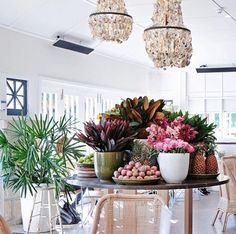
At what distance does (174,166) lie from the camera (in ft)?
8.45

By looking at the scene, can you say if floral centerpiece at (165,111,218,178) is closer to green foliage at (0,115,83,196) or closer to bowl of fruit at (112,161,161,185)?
bowl of fruit at (112,161,161,185)

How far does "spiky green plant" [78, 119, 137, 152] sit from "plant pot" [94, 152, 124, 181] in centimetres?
3

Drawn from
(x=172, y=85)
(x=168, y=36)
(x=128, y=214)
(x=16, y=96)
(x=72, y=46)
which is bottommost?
(x=128, y=214)

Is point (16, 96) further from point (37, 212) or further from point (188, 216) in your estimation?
point (188, 216)

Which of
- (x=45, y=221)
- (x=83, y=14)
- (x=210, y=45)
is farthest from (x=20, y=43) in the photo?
(x=210, y=45)

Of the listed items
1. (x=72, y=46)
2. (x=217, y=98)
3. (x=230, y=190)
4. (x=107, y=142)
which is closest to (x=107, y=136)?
(x=107, y=142)

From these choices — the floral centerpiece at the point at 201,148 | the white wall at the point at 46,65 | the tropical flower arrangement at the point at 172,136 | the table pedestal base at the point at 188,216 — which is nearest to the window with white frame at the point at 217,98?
the white wall at the point at 46,65

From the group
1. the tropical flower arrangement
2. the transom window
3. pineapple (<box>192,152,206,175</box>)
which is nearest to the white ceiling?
the transom window

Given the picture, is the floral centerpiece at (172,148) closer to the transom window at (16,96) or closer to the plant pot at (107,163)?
the plant pot at (107,163)

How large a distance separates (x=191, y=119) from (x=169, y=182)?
53cm

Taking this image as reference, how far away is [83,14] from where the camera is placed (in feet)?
20.6

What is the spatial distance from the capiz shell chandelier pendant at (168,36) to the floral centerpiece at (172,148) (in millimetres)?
890

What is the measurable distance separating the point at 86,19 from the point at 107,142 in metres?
4.18

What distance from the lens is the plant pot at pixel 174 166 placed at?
2578 millimetres
